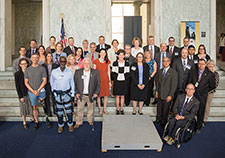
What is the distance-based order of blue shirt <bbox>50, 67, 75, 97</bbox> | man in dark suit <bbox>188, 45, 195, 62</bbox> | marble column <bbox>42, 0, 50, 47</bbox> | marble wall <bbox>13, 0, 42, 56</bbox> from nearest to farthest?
1. blue shirt <bbox>50, 67, 75, 97</bbox>
2. man in dark suit <bbox>188, 45, 195, 62</bbox>
3. marble column <bbox>42, 0, 50, 47</bbox>
4. marble wall <bbox>13, 0, 42, 56</bbox>

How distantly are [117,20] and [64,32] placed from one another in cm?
620

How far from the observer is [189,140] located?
500 centimetres

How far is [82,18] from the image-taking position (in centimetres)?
912

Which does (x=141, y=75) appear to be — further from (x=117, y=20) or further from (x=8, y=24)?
(x=117, y=20)

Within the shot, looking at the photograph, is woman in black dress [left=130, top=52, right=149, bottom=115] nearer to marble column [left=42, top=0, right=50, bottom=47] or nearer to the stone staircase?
the stone staircase

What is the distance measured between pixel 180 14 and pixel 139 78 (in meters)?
4.22

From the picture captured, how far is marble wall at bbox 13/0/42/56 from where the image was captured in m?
14.0

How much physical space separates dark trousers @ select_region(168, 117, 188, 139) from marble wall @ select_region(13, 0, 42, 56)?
35.9 feet

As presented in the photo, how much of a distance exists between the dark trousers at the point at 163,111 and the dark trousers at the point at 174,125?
68 cm

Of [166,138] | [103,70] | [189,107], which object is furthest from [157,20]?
[166,138]

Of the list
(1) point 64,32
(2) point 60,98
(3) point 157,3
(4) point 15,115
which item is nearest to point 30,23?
(1) point 64,32

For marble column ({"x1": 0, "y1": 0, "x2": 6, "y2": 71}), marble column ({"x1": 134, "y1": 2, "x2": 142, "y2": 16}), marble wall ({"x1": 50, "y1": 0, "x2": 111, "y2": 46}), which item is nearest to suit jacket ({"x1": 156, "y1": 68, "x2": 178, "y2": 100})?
marble wall ({"x1": 50, "y1": 0, "x2": 111, "y2": 46})

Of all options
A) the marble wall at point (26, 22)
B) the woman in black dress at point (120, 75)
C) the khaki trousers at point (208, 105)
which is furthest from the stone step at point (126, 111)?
the marble wall at point (26, 22)

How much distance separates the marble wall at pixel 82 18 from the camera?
9047 mm
